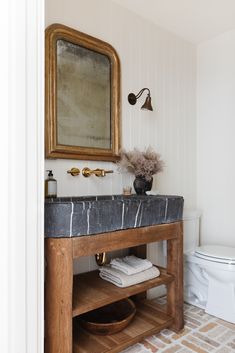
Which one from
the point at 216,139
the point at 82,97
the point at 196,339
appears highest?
the point at 82,97

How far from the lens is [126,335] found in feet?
5.40

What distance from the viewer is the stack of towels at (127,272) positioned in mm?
1651

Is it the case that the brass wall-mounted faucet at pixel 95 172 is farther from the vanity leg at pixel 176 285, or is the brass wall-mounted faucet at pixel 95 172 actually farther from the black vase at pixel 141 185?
the vanity leg at pixel 176 285

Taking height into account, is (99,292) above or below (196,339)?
above

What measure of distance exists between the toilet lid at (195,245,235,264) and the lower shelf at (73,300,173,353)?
1.75ft

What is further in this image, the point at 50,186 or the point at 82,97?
the point at 82,97

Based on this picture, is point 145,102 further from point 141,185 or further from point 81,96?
point 141,185

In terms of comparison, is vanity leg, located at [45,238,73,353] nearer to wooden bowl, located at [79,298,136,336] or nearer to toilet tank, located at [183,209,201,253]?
wooden bowl, located at [79,298,136,336]

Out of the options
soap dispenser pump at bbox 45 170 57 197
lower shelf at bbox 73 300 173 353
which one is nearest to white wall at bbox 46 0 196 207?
soap dispenser pump at bbox 45 170 57 197

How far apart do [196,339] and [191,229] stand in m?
0.95

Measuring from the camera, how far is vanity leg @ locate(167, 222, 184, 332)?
1.86m

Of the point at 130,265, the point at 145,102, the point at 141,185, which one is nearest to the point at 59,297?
the point at 130,265
